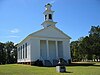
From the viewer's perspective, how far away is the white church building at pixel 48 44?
44.9 metres

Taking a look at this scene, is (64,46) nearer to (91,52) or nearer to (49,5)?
(49,5)

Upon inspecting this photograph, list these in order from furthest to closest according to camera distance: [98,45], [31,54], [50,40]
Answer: [98,45] < [50,40] < [31,54]

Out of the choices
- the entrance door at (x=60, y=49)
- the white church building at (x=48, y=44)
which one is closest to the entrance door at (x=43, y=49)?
the white church building at (x=48, y=44)

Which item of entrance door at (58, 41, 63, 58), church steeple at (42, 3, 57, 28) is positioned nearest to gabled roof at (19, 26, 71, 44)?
entrance door at (58, 41, 63, 58)

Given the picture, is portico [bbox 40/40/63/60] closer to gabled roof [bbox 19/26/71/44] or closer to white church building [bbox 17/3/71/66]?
white church building [bbox 17/3/71/66]

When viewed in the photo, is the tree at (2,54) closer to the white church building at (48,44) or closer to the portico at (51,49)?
the white church building at (48,44)

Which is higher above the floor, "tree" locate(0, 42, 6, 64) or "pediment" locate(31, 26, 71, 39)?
"pediment" locate(31, 26, 71, 39)

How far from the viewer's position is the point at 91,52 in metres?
62.8

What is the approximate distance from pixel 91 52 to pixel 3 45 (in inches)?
1891

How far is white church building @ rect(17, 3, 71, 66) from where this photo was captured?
4490cm

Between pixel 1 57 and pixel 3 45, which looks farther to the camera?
pixel 3 45

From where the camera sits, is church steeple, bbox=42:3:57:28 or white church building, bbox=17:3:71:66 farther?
church steeple, bbox=42:3:57:28

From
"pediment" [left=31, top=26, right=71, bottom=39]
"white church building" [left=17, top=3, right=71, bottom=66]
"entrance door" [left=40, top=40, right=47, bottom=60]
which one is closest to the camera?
"white church building" [left=17, top=3, right=71, bottom=66]

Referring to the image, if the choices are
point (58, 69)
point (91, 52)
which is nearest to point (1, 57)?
point (91, 52)
